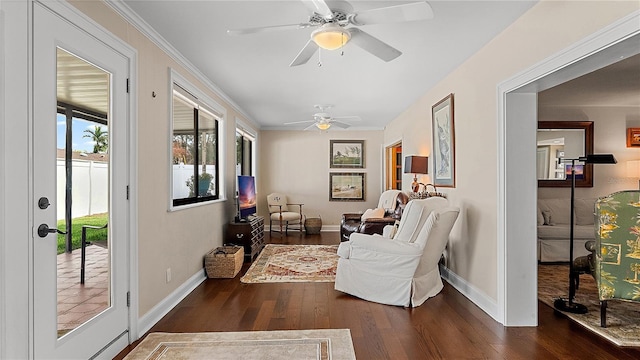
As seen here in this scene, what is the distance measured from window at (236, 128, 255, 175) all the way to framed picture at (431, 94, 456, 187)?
11.1ft

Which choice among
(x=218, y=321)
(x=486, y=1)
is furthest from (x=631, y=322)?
(x=218, y=321)

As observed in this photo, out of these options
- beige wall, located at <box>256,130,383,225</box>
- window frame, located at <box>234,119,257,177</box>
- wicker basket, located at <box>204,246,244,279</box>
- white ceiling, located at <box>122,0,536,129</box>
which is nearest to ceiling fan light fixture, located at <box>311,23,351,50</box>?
white ceiling, located at <box>122,0,536,129</box>

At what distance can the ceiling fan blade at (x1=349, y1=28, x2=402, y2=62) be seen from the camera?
2.40m

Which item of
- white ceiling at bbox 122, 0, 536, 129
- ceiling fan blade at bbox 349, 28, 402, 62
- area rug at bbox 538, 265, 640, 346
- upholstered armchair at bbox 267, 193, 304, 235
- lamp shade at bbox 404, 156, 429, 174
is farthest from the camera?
upholstered armchair at bbox 267, 193, 304, 235

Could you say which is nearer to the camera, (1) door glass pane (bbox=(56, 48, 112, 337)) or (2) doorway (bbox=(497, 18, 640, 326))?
(1) door glass pane (bbox=(56, 48, 112, 337))

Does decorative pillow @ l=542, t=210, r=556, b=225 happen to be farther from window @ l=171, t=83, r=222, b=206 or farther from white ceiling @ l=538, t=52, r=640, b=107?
window @ l=171, t=83, r=222, b=206

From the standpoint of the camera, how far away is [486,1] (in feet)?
8.09

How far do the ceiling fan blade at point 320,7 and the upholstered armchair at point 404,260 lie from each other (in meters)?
2.07

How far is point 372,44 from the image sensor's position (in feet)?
8.32

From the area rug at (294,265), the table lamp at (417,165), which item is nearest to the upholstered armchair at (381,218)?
the area rug at (294,265)

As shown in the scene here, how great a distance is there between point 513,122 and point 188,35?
2829 mm

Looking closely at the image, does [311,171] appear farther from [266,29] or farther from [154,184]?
[266,29]

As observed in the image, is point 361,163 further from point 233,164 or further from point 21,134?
point 21,134

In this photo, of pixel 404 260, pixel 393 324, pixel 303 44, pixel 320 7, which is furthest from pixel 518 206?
pixel 303 44
